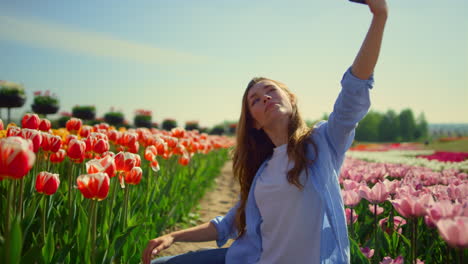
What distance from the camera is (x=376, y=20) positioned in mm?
1412

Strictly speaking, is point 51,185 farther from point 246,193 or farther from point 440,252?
point 440,252

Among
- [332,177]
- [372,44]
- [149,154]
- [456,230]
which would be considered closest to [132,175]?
[149,154]

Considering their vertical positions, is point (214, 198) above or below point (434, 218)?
below

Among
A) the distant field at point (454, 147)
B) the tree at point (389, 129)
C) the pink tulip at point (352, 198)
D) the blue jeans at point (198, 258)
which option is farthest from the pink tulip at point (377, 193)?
the tree at point (389, 129)

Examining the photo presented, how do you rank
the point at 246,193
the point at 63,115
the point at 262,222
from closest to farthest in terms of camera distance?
the point at 262,222 < the point at 246,193 < the point at 63,115

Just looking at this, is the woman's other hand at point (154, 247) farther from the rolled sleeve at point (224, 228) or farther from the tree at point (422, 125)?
the tree at point (422, 125)

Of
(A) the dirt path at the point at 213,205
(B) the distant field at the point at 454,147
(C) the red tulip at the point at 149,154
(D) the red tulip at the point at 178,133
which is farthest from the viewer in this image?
(B) the distant field at the point at 454,147

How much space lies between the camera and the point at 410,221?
1.73 m

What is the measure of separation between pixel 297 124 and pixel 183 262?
3.51 ft

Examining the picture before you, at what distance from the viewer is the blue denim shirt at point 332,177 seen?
1.56 m

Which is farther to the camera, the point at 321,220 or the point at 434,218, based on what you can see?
the point at 321,220

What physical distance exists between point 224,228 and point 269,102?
0.84m

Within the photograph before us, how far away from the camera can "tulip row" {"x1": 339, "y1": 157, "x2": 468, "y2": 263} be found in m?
Result: 1.16

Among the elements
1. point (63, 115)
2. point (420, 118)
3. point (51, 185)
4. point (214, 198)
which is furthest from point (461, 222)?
point (420, 118)
